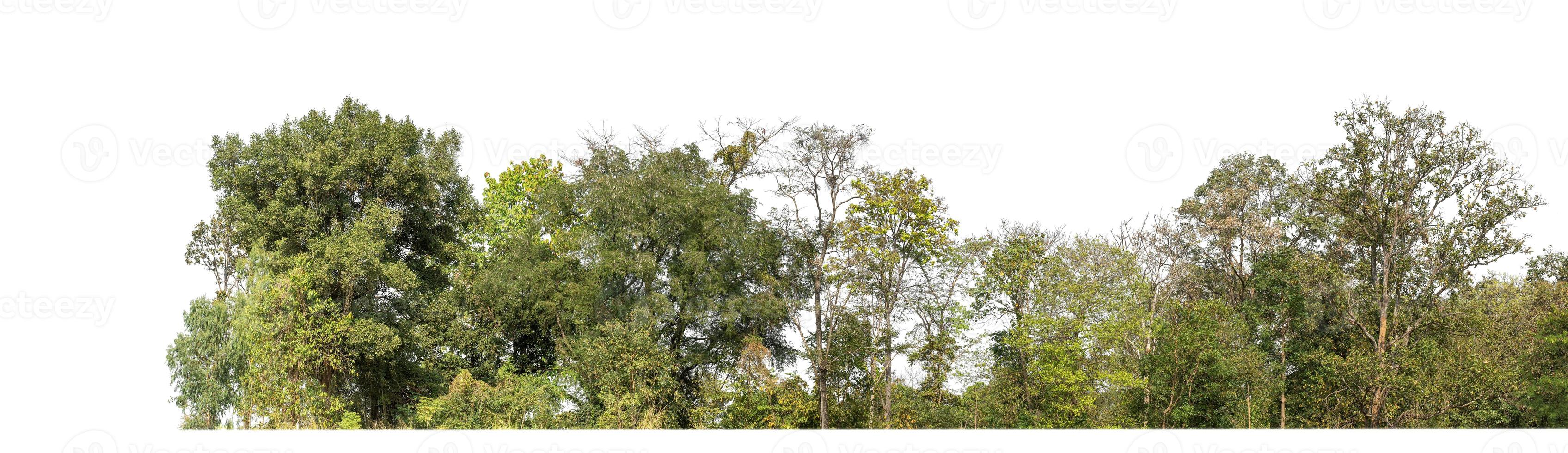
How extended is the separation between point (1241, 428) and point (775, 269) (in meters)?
9.84

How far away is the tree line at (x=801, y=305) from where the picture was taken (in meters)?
19.9

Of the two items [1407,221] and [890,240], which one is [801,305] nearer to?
[890,240]

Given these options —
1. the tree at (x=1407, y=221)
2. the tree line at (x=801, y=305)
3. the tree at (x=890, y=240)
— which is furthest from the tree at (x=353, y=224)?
the tree at (x=1407, y=221)

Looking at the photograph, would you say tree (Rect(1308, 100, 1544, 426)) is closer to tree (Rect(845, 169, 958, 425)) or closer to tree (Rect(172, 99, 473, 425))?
tree (Rect(845, 169, 958, 425))

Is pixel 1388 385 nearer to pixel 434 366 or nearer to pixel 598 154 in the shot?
pixel 598 154

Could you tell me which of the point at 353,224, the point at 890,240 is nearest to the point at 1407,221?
the point at 890,240

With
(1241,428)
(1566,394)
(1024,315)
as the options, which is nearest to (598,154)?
(1024,315)

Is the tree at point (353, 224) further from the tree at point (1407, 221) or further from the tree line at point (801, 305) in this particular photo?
the tree at point (1407, 221)

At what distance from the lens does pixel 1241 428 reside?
2038cm

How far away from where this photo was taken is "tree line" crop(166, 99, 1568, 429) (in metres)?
19.9

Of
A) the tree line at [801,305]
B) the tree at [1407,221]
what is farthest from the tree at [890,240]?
the tree at [1407,221]

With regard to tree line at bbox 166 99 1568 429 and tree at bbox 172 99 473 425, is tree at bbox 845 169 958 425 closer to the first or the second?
tree line at bbox 166 99 1568 429

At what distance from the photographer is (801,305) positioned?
Answer: 22250mm

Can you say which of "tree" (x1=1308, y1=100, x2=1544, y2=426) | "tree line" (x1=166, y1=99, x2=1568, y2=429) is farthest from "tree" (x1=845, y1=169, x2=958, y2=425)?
→ "tree" (x1=1308, y1=100, x2=1544, y2=426)
